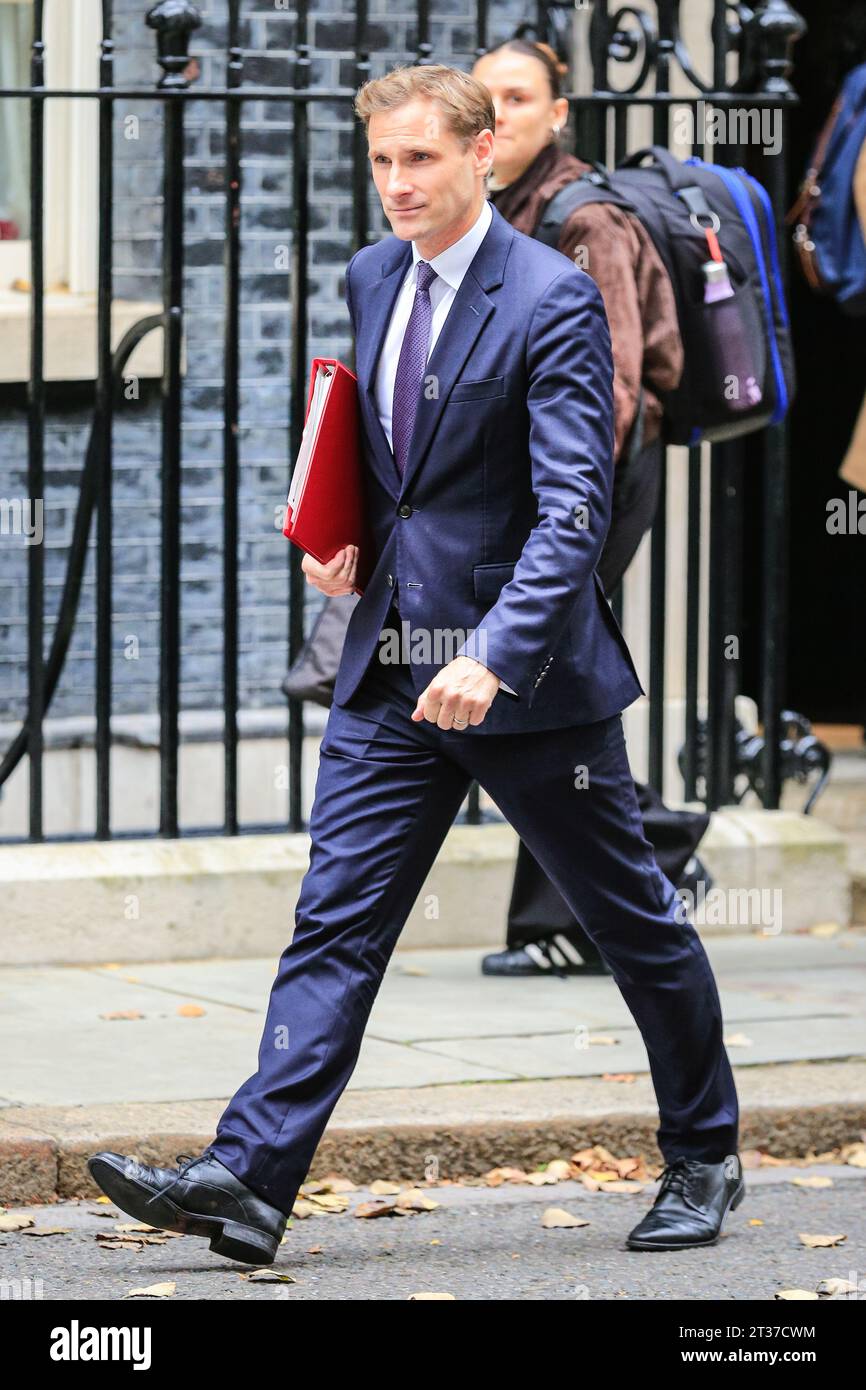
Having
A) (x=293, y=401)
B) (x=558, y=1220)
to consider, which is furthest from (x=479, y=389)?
(x=293, y=401)

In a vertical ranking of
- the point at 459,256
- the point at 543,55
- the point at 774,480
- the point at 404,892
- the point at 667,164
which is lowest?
the point at 404,892

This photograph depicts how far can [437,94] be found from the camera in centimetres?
446

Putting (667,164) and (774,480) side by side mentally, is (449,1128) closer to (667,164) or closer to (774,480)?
(667,164)

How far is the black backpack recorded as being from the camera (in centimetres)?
659

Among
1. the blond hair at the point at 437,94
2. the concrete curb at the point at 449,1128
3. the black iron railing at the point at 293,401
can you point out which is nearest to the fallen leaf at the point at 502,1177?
the concrete curb at the point at 449,1128

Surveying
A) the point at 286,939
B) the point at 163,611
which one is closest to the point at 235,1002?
the point at 286,939

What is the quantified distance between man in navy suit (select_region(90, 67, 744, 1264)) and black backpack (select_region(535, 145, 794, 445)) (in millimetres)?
1955

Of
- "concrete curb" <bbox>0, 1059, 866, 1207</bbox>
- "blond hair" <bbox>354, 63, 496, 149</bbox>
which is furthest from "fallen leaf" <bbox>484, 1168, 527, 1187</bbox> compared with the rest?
"blond hair" <bbox>354, 63, 496, 149</bbox>

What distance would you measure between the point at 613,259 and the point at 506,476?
6.30 ft

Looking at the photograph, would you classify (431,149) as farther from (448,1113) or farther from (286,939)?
(286,939)

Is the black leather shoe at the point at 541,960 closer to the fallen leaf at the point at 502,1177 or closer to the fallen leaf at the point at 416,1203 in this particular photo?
the fallen leaf at the point at 502,1177

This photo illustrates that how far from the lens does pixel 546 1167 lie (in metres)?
5.56

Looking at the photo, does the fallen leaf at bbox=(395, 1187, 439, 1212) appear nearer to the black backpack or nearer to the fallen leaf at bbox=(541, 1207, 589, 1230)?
the fallen leaf at bbox=(541, 1207, 589, 1230)
